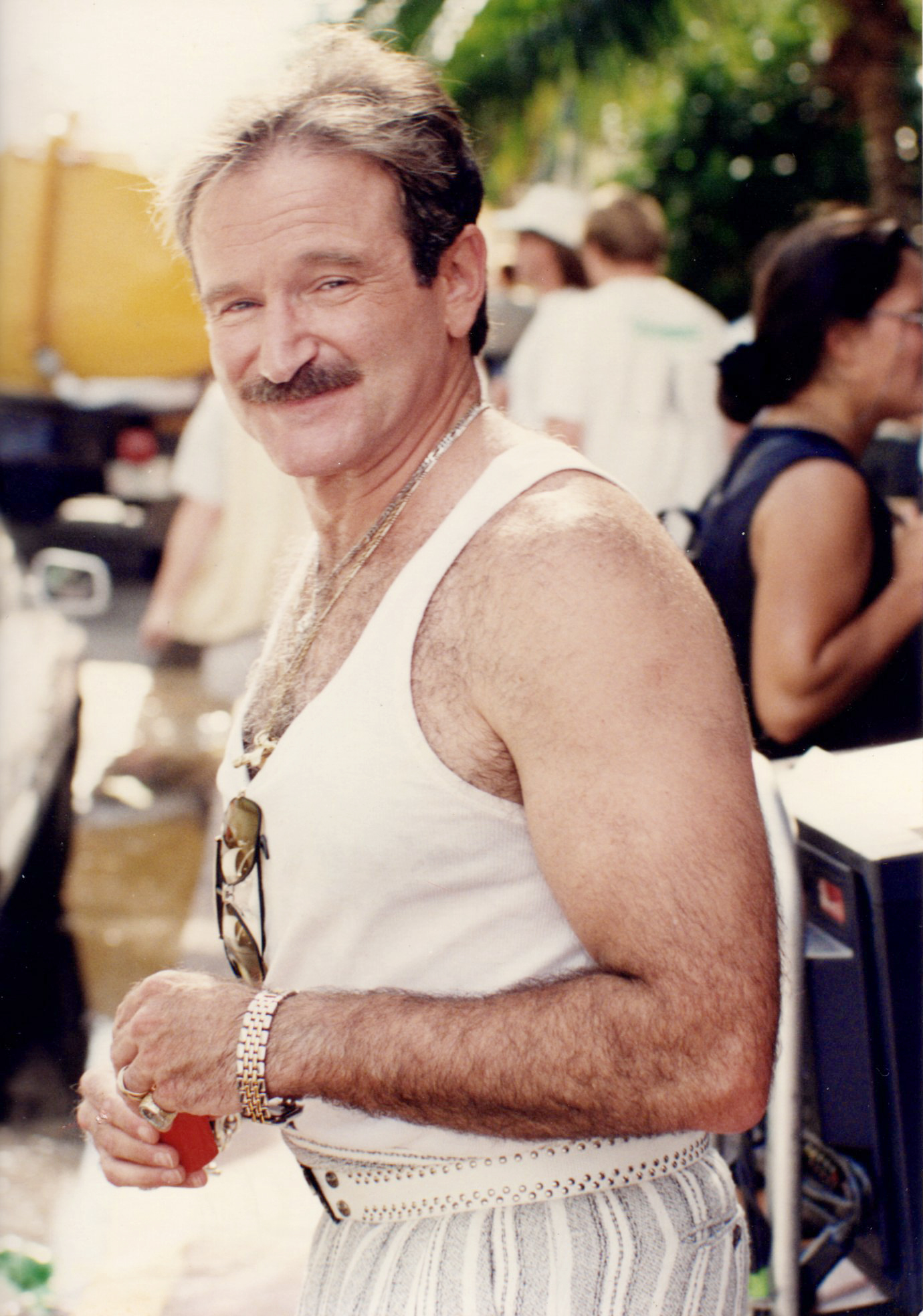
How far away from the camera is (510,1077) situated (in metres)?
1.22

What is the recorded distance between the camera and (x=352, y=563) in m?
1.61

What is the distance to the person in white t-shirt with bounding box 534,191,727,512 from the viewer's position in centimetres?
479

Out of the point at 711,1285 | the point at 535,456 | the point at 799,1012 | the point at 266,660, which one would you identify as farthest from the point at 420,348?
the point at 711,1285

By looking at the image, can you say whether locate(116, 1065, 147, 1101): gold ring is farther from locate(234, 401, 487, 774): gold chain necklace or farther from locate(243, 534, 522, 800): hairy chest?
locate(243, 534, 522, 800): hairy chest

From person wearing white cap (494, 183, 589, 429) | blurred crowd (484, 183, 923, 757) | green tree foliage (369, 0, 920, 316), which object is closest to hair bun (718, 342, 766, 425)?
blurred crowd (484, 183, 923, 757)

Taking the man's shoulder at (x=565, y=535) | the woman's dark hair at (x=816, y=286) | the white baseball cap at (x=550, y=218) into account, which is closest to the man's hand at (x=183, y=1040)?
the man's shoulder at (x=565, y=535)

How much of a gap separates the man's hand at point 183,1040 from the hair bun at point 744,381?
1.78m

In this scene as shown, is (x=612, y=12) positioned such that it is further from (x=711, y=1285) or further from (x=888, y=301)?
(x=711, y=1285)

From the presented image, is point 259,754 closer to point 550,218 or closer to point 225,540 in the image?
point 225,540

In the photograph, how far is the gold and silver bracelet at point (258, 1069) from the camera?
1.30 metres

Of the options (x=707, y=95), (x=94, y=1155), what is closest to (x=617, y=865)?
(x=94, y=1155)

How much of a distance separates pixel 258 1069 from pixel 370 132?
1.04m

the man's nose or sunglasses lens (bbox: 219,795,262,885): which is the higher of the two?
the man's nose

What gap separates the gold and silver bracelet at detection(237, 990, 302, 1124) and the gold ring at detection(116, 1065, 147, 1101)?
0.16 m
